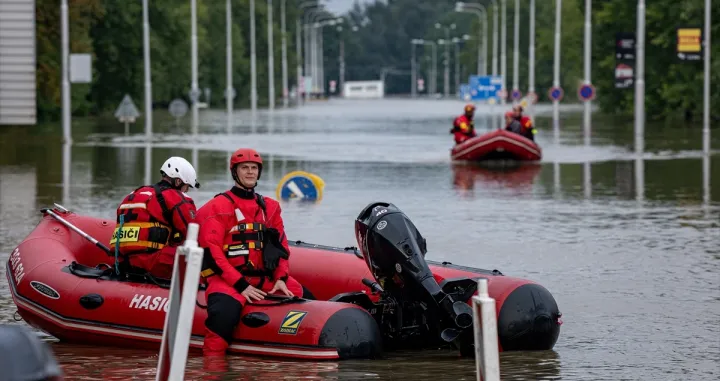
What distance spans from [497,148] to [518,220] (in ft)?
40.7

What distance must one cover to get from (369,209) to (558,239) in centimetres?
833

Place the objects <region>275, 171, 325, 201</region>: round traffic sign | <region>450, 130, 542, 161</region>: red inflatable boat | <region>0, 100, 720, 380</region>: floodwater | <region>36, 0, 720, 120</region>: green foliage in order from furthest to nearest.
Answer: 1. <region>36, 0, 720, 120</region>: green foliage
2. <region>450, 130, 542, 161</region>: red inflatable boat
3. <region>275, 171, 325, 201</region>: round traffic sign
4. <region>0, 100, 720, 380</region>: floodwater

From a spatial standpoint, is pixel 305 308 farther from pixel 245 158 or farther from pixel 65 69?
pixel 65 69

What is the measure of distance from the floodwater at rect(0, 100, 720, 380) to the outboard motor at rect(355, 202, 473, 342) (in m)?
0.36

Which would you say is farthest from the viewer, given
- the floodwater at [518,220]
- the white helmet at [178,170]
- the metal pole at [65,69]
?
the metal pole at [65,69]

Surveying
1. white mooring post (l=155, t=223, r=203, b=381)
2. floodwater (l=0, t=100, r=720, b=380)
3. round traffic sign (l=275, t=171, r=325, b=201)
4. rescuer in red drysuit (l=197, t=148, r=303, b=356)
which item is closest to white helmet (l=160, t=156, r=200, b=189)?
rescuer in red drysuit (l=197, t=148, r=303, b=356)

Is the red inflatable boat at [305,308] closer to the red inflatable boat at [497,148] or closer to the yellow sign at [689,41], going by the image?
the red inflatable boat at [497,148]

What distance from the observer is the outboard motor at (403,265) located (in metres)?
9.99

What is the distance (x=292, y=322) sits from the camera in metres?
9.83

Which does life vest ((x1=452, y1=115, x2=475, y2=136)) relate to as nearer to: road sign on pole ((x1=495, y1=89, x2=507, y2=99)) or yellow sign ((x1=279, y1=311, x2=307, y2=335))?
yellow sign ((x1=279, y1=311, x2=307, y2=335))

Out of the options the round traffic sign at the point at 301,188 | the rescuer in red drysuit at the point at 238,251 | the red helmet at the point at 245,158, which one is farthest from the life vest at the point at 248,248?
the round traffic sign at the point at 301,188

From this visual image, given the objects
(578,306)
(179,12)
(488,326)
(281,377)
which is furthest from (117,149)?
(179,12)

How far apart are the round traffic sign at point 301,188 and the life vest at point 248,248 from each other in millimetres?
13987

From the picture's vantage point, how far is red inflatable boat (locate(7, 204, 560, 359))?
9.86 meters
